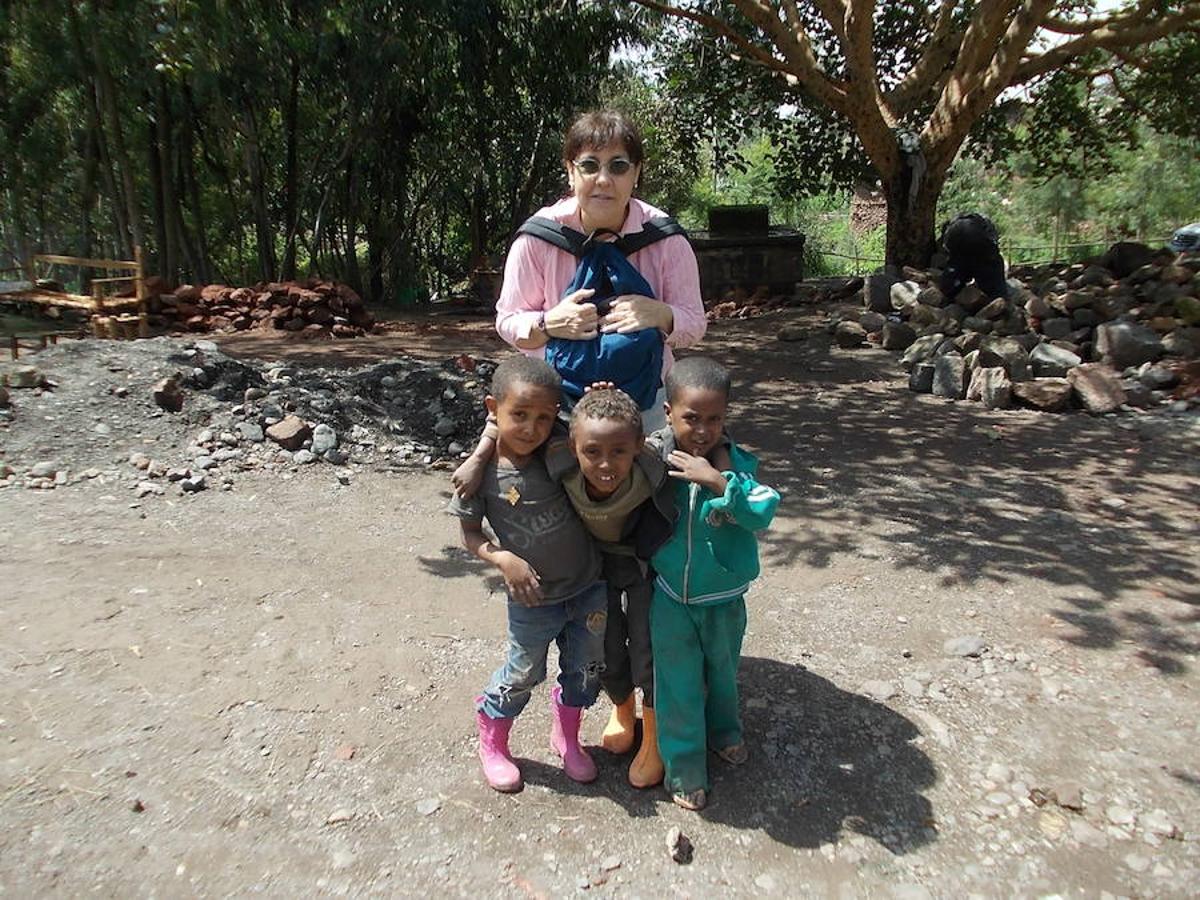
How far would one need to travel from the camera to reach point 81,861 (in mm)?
2221

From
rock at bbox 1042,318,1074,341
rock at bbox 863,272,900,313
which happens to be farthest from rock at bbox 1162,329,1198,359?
rock at bbox 863,272,900,313

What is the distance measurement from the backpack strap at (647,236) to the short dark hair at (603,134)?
0.18m

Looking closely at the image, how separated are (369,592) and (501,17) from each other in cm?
A: 1163

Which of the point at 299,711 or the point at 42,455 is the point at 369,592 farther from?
the point at 42,455

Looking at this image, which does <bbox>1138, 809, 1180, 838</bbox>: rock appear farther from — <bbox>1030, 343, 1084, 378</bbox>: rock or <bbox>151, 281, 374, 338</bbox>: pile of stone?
<bbox>151, 281, 374, 338</bbox>: pile of stone

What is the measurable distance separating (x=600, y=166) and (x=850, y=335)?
716 cm

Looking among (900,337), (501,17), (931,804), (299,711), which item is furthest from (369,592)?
(501,17)

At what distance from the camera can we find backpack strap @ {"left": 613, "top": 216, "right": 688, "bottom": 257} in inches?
93.0

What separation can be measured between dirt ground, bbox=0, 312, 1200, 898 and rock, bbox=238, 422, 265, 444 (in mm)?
479

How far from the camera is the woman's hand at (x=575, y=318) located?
223 centimetres

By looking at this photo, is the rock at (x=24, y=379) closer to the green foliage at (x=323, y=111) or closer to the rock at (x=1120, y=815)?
the rock at (x=1120, y=815)

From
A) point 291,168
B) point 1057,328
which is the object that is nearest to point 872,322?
point 1057,328

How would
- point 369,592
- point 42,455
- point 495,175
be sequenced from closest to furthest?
point 369,592
point 42,455
point 495,175

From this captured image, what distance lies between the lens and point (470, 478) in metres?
2.25
